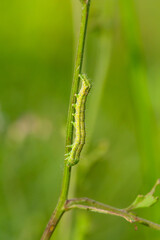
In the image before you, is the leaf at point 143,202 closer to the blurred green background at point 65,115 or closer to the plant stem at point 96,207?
the plant stem at point 96,207

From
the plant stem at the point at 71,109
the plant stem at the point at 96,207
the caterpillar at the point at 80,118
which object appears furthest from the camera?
the caterpillar at the point at 80,118

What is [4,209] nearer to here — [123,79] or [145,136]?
[145,136]

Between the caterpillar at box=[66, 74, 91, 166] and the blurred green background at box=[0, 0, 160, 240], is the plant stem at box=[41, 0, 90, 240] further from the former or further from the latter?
the blurred green background at box=[0, 0, 160, 240]

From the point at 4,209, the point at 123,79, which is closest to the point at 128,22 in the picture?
the point at 4,209

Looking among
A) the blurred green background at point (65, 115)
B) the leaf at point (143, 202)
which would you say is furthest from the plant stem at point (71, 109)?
the blurred green background at point (65, 115)

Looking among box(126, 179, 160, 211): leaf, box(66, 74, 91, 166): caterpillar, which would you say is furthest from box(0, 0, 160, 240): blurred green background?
box(126, 179, 160, 211): leaf

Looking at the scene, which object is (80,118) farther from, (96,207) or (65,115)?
(65,115)

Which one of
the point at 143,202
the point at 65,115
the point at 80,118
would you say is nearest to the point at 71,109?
the point at 143,202

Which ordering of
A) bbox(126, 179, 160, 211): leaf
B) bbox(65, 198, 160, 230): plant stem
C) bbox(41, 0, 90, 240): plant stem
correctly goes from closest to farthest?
bbox(41, 0, 90, 240): plant stem → bbox(65, 198, 160, 230): plant stem → bbox(126, 179, 160, 211): leaf
